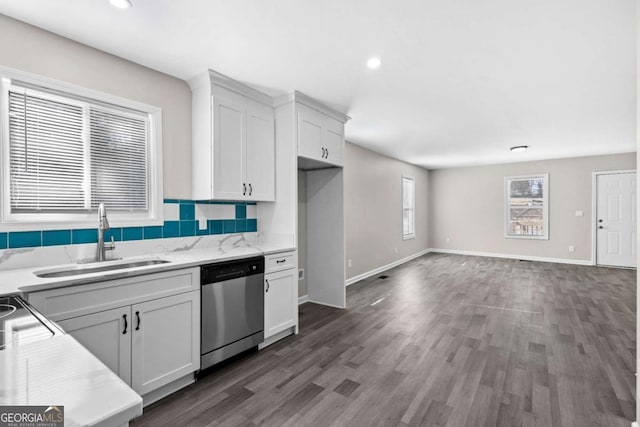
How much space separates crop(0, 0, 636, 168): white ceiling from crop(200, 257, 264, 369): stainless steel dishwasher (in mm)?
1662

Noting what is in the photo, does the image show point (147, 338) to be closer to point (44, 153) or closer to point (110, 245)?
point (110, 245)

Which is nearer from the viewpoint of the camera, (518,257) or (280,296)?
(280,296)

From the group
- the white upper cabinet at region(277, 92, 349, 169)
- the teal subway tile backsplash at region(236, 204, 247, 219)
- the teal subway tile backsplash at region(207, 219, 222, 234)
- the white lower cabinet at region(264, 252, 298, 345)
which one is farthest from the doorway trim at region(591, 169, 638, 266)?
the teal subway tile backsplash at region(207, 219, 222, 234)

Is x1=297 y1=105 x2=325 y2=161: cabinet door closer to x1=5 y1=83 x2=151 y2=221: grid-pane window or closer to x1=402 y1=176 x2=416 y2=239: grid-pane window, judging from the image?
x1=5 y1=83 x2=151 y2=221: grid-pane window

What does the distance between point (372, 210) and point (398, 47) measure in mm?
3888

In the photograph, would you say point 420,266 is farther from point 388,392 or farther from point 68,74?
point 68,74

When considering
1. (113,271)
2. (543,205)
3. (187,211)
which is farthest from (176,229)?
(543,205)

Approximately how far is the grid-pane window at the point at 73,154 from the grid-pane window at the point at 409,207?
601 cm

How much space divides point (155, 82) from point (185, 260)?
5.09ft

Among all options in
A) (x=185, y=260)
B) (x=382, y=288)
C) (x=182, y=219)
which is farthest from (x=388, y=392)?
(x=382, y=288)

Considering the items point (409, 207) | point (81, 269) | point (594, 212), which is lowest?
point (81, 269)

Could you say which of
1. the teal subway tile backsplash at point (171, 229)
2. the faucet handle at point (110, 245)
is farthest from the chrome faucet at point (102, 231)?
the teal subway tile backsplash at point (171, 229)

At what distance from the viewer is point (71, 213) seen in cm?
225

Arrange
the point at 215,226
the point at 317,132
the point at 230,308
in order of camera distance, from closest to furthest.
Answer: the point at 230,308 < the point at 215,226 < the point at 317,132
